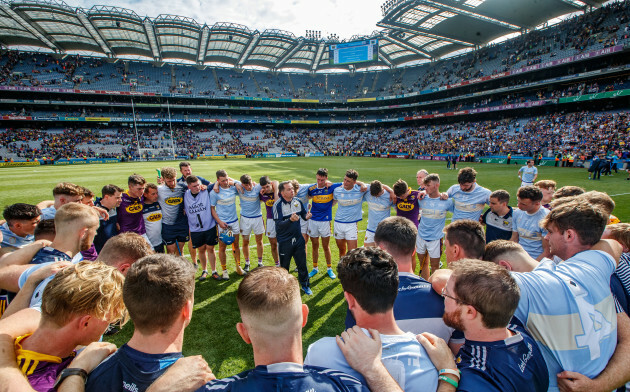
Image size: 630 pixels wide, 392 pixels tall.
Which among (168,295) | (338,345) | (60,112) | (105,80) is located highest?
(105,80)

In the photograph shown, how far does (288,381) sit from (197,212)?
18.0ft

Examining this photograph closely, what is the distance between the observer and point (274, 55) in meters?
57.3

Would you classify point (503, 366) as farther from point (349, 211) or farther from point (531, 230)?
point (349, 211)

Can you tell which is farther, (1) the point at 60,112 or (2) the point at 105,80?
(2) the point at 105,80

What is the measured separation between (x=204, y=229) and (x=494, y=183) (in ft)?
58.4

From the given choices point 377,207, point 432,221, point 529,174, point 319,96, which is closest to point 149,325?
point 377,207

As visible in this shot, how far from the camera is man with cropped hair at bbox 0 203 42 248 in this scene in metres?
3.51

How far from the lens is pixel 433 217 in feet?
19.3

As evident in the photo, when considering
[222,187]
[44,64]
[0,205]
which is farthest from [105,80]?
[222,187]

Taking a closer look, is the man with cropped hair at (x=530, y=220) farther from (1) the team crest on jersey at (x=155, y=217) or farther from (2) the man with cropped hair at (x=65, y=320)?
(1) the team crest on jersey at (x=155, y=217)

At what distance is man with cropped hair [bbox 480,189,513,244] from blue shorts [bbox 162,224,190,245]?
651cm

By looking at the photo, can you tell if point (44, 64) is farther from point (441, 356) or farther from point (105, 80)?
point (441, 356)

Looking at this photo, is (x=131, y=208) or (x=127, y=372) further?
(x=131, y=208)

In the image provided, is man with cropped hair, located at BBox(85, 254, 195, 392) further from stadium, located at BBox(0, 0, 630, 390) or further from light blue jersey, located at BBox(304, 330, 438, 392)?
stadium, located at BBox(0, 0, 630, 390)
